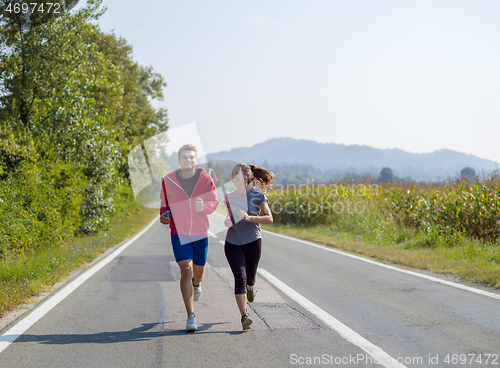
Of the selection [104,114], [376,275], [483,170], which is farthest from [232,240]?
[104,114]

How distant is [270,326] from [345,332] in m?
0.86

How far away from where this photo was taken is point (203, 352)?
423cm

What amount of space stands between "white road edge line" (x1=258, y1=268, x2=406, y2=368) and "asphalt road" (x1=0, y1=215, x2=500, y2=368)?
0.06 feet

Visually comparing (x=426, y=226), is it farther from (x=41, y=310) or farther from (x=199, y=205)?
(x=41, y=310)

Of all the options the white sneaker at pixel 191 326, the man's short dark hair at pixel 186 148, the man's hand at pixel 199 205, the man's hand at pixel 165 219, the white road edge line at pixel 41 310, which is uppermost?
the man's short dark hair at pixel 186 148

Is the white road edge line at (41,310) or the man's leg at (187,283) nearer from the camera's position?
the white road edge line at (41,310)

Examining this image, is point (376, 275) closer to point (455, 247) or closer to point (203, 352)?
point (455, 247)

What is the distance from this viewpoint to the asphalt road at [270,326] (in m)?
4.04

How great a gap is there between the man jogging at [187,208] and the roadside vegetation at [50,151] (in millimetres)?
2525

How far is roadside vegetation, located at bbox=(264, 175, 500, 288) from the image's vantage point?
10039 millimetres

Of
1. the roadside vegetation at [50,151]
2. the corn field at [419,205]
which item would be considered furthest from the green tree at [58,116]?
the corn field at [419,205]

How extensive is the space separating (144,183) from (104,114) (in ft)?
44.6

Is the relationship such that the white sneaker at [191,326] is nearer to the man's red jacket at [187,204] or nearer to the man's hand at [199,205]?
the man's red jacket at [187,204]

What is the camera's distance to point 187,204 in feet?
16.5
